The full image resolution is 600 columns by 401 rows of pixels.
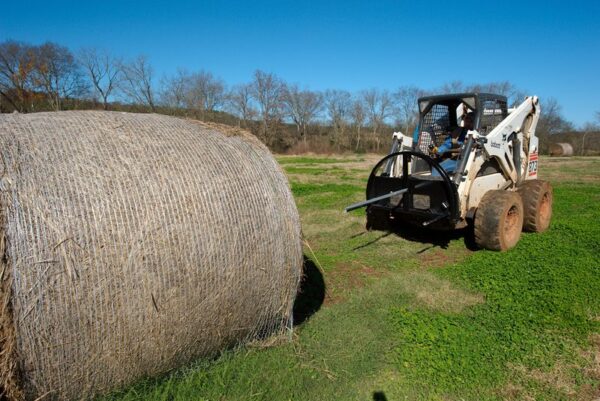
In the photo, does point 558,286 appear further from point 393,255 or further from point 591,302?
A: point 393,255

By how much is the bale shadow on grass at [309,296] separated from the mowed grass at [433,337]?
0.38 ft

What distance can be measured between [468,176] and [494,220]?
0.87 m

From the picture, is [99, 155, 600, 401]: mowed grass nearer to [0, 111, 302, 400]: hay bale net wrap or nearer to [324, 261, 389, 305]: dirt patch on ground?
[324, 261, 389, 305]: dirt patch on ground

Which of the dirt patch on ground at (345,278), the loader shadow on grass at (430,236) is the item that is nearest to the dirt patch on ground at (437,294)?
the dirt patch on ground at (345,278)

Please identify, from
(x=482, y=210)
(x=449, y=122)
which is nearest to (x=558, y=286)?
(x=482, y=210)

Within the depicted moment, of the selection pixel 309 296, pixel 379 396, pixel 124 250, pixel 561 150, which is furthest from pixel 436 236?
pixel 561 150

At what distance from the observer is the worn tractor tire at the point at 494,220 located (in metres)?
6.09

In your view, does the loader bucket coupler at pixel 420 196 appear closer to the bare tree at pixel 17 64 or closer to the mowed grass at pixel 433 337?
the mowed grass at pixel 433 337

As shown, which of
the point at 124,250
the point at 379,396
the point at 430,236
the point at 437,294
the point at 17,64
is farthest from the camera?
the point at 17,64

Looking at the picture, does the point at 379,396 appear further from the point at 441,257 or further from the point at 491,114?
the point at 491,114

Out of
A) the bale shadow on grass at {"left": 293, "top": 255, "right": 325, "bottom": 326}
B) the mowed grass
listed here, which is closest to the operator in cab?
the mowed grass

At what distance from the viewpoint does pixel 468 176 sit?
6039 millimetres

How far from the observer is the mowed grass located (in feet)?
9.73

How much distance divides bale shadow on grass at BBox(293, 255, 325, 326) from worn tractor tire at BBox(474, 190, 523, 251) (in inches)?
118
